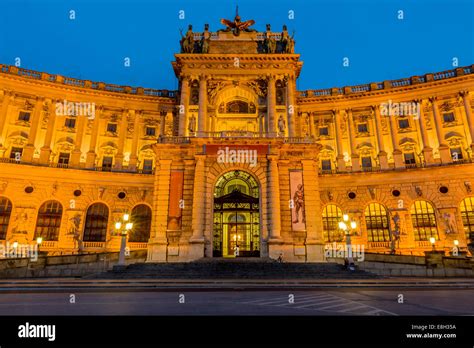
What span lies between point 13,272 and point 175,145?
16.0 meters

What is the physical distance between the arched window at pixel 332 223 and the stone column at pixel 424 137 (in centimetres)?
1188

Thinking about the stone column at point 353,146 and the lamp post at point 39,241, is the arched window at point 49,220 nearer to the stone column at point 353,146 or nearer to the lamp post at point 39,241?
the lamp post at point 39,241

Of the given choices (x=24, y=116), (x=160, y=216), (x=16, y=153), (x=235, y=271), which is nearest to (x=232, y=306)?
(x=235, y=271)

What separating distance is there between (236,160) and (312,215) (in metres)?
9.01

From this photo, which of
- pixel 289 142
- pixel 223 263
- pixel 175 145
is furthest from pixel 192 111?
pixel 223 263

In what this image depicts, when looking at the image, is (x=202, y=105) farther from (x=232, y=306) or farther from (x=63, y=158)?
(x=232, y=306)

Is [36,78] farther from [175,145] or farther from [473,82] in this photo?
[473,82]

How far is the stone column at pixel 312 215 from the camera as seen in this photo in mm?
25844

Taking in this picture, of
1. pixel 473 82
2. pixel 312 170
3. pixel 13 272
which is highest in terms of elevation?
pixel 473 82

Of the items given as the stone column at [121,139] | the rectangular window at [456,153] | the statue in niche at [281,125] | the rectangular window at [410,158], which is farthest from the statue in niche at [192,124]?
the rectangular window at [456,153]

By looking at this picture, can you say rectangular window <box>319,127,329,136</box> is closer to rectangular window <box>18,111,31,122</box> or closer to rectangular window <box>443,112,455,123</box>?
rectangular window <box>443,112,455,123</box>

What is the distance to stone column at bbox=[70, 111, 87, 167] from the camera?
3438cm

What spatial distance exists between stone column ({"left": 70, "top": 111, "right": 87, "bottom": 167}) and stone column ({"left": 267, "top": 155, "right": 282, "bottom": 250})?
23383 millimetres
